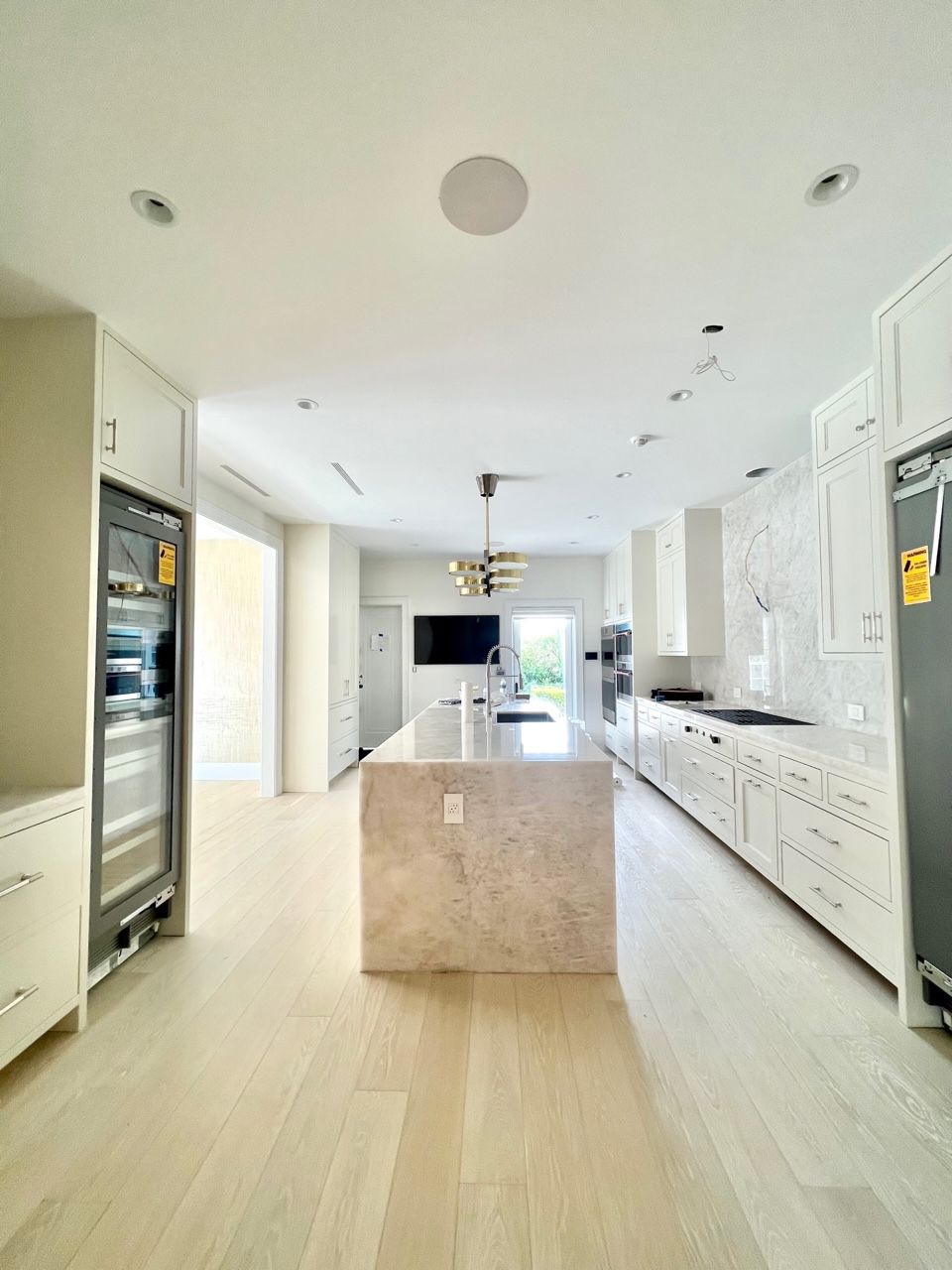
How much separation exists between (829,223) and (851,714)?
253 centimetres

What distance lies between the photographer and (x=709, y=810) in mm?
3891

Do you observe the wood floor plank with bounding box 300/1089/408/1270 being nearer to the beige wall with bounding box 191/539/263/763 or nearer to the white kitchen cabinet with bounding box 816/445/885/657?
the white kitchen cabinet with bounding box 816/445/885/657

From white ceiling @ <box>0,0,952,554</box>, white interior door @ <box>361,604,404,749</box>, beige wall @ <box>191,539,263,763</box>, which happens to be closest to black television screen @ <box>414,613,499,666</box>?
white interior door @ <box>361,604,404,749</box>

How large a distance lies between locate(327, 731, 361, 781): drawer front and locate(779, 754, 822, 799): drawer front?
4.10m

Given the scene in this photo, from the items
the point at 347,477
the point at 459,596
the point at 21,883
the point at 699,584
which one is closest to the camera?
the point at 21,883

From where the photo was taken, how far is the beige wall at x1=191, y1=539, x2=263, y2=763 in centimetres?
638

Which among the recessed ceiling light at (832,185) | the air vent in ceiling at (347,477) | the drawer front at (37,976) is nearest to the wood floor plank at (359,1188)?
the drawer front at (37,976)

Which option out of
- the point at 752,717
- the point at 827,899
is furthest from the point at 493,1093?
the point at 752,717

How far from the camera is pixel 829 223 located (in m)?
1.69

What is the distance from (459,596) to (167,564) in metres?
5.25

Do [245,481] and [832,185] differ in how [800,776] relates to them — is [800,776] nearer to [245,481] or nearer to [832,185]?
[832,185]

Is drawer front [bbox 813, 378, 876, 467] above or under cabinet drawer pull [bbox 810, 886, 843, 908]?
above

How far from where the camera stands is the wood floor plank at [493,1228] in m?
1.20

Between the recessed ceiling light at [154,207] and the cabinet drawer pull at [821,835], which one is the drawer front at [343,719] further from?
the recessed ceiling light at [154,207]
